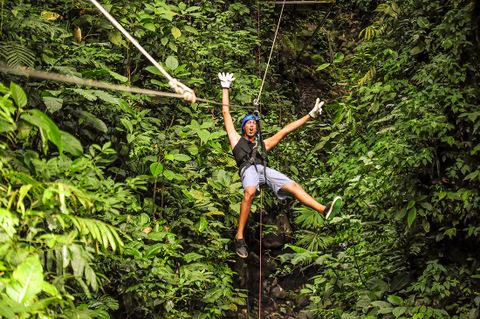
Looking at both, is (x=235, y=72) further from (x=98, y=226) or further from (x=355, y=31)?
(x=98, y=226)

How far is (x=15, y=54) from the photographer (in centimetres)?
545

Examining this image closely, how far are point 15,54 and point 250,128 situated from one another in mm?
2440

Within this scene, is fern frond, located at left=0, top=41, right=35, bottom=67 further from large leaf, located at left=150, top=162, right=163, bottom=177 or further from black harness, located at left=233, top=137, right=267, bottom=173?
black harness, located at left=233, top=137, right=267, bottom=173

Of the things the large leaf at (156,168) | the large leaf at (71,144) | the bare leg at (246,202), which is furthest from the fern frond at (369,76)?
the large leaf at (71,144)

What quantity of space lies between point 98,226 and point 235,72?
6.05m

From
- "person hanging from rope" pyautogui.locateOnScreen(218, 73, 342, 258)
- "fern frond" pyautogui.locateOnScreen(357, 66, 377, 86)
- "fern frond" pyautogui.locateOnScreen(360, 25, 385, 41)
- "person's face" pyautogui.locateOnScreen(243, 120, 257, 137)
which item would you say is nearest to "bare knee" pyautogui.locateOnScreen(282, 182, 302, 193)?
"person hanging from rope" pyautogui.locateOnScreen(218, 73, 342, 258)

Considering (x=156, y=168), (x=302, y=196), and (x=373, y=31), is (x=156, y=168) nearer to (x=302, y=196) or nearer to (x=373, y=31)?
(x=302, y=196)

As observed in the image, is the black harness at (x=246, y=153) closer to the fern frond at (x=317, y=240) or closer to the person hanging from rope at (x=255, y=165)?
the person hanging from rope at (x=255, y=165)

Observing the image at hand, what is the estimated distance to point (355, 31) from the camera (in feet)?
41.5

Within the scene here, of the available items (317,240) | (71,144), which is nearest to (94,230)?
(71,144)

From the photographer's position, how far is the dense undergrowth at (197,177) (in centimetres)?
404

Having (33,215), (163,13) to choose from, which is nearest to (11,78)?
(33,215)

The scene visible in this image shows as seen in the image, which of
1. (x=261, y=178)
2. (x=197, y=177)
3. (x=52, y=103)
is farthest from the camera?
(x=197, y=177)

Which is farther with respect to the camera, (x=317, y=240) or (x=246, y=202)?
(x=317, y=240)
